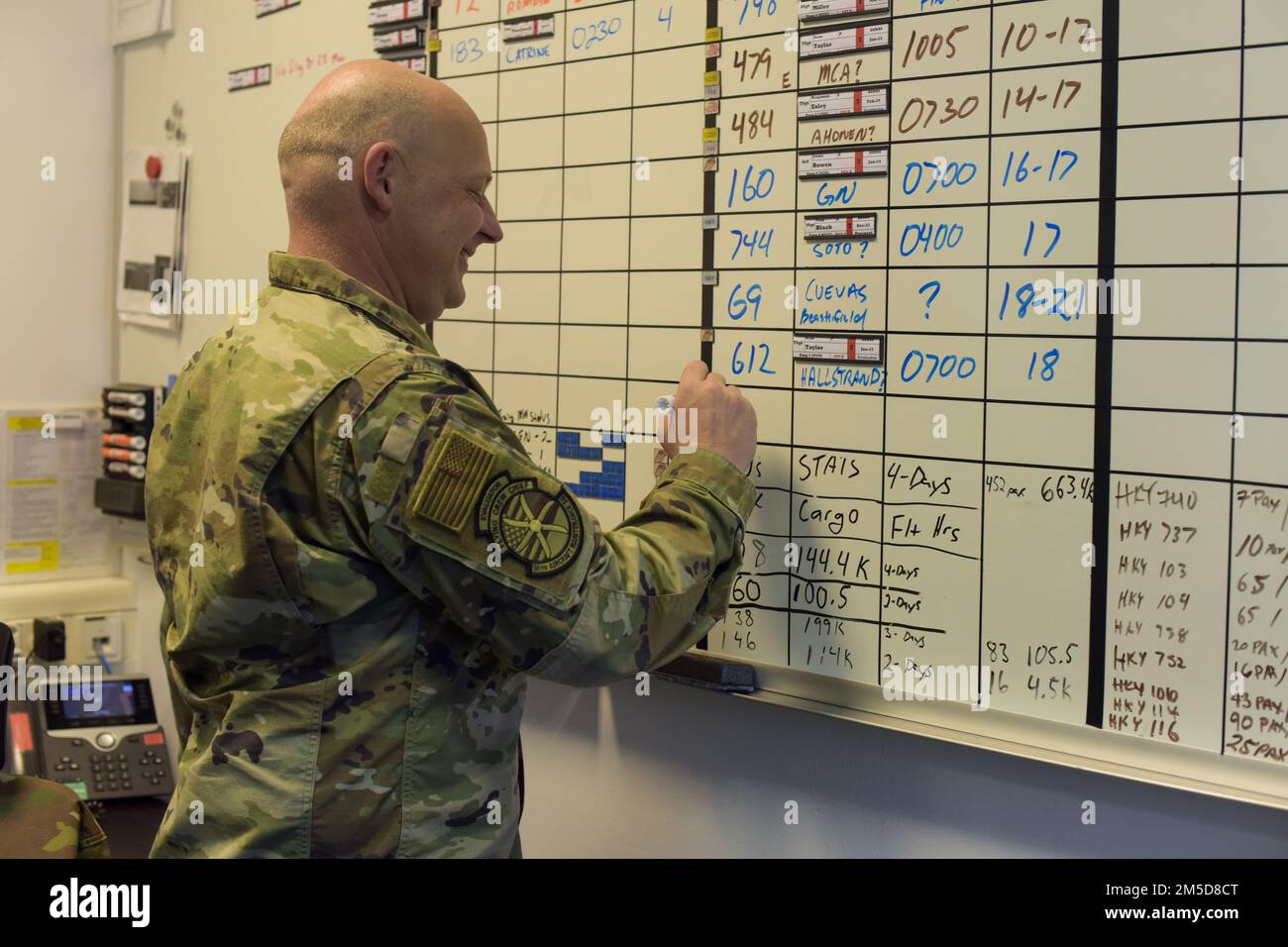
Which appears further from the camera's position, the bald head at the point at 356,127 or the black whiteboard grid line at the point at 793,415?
the black whiteboard grid line at the point at 793,415

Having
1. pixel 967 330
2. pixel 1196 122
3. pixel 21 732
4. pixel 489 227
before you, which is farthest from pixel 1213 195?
pixel 21 732

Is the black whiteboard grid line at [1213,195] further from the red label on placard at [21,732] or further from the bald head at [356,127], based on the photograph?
the red label on placard at [21,732]

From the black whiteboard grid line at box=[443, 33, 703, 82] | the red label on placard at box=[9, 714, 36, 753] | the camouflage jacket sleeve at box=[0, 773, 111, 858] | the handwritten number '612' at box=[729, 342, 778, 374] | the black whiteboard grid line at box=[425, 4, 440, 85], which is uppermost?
the black whiteboard grid line at box=[425, 4, 440, 85]

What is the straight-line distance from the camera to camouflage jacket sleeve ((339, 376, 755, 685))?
1.15 m

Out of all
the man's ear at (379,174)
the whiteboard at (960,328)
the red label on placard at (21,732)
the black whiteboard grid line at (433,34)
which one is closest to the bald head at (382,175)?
the man's ear at (379,174)

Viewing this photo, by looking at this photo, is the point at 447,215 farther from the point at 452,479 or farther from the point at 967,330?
the point at 967,330

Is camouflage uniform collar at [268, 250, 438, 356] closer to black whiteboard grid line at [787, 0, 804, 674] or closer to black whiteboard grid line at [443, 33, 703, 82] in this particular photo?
black whiteboard grid line at [787, 0, 804, 674]

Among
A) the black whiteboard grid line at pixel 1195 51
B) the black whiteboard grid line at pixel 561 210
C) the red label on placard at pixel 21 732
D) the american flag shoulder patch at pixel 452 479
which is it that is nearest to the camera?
the american flag shoulder patch at pixel 452 479

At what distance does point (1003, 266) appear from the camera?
1.46 metres

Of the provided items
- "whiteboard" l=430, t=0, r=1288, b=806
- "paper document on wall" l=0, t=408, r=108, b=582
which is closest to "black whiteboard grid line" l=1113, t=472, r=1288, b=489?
"whiteboard" l=430, t=0, r=1288, b=806

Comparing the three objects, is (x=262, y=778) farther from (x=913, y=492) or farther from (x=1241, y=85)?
(x=1241, y=85)

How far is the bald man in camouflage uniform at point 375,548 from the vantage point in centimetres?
116
